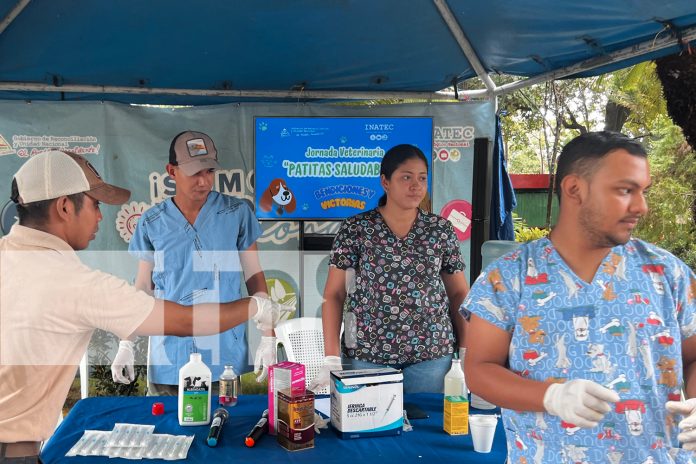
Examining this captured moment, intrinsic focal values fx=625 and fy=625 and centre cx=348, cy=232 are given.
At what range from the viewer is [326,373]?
7.89ft

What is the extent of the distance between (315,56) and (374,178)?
97 centimetres

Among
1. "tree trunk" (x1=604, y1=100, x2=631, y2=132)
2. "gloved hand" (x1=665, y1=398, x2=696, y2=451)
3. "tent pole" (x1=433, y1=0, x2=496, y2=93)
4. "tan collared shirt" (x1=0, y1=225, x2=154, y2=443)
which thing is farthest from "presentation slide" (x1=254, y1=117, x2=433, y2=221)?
"tree trunk" (x1=604, y1=100, x2=631, y2=132)

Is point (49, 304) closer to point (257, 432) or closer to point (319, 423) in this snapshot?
point (257, 432)

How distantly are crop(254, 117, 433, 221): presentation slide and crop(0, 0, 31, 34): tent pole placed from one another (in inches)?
60.0

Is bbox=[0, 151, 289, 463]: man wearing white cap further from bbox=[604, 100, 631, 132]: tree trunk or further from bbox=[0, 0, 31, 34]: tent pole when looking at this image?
bbox=[604, 100, 631, 132]: tree trunk

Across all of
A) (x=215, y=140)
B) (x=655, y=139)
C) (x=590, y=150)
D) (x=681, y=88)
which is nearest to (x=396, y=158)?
(x=590, y=150)

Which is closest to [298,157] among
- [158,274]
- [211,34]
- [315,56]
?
[315,56]

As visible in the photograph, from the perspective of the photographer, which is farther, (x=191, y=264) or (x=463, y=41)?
(x=463, y=41)

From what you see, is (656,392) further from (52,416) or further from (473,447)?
(52,416)

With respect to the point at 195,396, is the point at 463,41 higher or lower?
higher

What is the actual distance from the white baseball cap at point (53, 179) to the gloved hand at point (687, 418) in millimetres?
1541

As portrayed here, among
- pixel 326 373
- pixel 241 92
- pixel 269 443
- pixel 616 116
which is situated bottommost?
pixel 269 443

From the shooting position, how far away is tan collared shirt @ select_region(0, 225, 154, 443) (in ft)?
5.27

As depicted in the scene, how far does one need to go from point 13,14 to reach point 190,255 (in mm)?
1461
